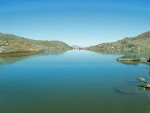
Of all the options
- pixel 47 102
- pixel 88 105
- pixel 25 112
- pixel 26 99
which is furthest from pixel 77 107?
pixel 26 99

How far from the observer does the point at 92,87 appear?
145ft

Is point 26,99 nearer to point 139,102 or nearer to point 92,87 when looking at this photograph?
point 92,87

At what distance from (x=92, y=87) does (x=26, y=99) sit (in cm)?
1481

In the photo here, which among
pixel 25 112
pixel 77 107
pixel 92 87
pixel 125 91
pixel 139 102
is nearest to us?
pixel 25 112

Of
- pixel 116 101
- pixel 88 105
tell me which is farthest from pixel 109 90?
pixel 88 105

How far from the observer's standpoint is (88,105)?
31438 millimetres

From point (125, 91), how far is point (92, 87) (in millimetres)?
7248

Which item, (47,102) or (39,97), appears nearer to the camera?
(47,102)

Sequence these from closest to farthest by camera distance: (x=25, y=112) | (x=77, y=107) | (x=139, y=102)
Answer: (x=25, y=112) → (x=77, y=107) → (x=139, y=102)

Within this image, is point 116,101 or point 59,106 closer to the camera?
point 59,106

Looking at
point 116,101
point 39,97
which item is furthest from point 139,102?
point 39,97

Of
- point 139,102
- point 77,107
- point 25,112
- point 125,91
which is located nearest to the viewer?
point 25,112

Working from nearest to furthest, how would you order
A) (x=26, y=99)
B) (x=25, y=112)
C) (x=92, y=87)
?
1. (x=25, y=112)
2. (x=26, y=99)
3. (x=92, y=87)

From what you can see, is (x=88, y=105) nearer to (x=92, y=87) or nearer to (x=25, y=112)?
(x=25, y=112)
